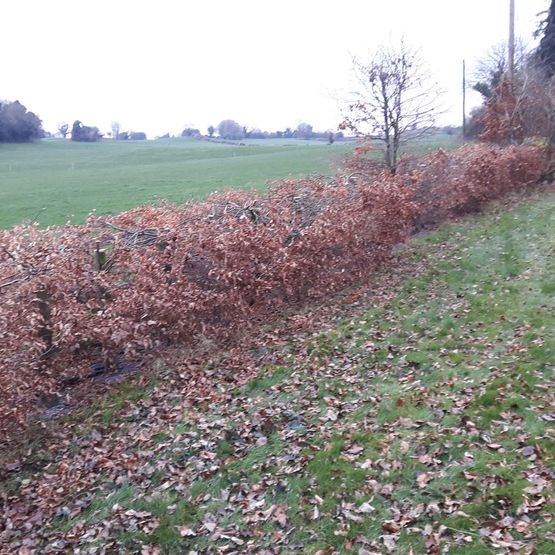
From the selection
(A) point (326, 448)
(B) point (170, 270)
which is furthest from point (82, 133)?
(A) point (326, 448)

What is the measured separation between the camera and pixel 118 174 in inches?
1607

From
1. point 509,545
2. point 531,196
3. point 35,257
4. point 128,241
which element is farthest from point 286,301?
point 531,196

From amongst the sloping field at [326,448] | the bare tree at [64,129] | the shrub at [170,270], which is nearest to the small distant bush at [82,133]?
the bare tree at [64,129]

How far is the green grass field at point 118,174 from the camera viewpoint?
81.1 feet

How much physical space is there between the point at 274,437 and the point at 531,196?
548 inches

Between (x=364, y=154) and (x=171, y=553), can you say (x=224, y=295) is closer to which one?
(x=171, y=553)

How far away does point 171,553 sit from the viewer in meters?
4.25

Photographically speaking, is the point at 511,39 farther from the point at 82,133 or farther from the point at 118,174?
the point at 82,133

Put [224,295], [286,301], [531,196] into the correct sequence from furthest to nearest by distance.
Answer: [531,196] < [286,301] < [224,295]

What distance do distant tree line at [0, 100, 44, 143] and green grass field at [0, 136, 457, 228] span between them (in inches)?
76.0

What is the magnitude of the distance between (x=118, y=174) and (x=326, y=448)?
1521 inches

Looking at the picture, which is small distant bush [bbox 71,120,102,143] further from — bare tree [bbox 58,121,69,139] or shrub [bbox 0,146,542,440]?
shrub [bbox 0,146,542,440]

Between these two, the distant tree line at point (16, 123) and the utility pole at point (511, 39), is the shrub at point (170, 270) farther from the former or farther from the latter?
the distant tree line at point (16, 123)

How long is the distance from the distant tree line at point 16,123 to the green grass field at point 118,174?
1931mm
